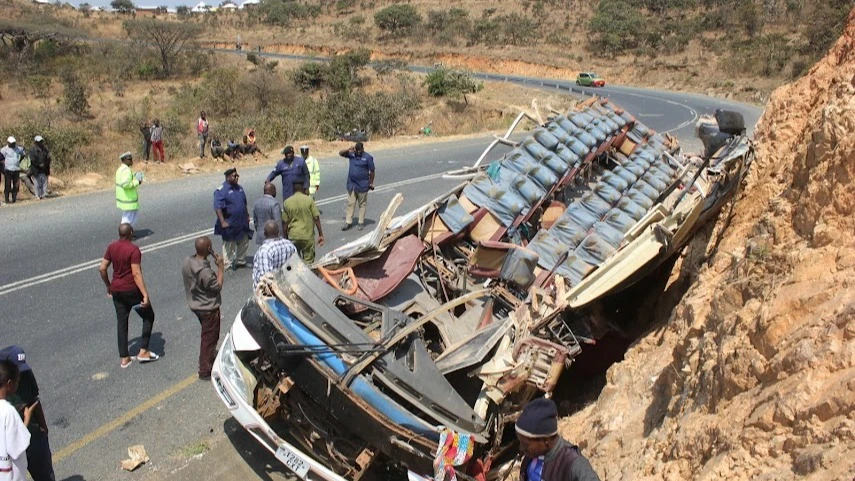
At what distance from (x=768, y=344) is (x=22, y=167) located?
13.6m

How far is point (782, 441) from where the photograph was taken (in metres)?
3.26

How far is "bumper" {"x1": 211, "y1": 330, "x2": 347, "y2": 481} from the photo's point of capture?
5.17 m

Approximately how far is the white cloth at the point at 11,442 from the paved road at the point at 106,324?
4.99ft

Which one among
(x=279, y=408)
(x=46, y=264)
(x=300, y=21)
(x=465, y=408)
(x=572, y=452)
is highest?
(x=572, y=452)

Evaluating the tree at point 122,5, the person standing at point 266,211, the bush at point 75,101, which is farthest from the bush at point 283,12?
the person standing at point 266,211

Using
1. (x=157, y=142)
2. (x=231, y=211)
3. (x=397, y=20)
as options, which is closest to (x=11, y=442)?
(x=231, y=211)

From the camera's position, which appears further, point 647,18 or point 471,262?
point 647,18

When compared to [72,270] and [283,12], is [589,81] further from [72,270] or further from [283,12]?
[283,12]

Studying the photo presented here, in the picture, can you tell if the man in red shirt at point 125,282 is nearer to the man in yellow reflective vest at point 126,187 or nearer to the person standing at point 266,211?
the person standing at point 266,211

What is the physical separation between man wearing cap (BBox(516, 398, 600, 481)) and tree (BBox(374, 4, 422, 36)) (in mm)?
74100

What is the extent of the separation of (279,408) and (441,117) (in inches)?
1077

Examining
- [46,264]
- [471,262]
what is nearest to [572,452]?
[471,262]

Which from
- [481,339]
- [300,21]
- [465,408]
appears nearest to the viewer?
[465,408]

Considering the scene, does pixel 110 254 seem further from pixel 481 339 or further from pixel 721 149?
pixel 721 149
